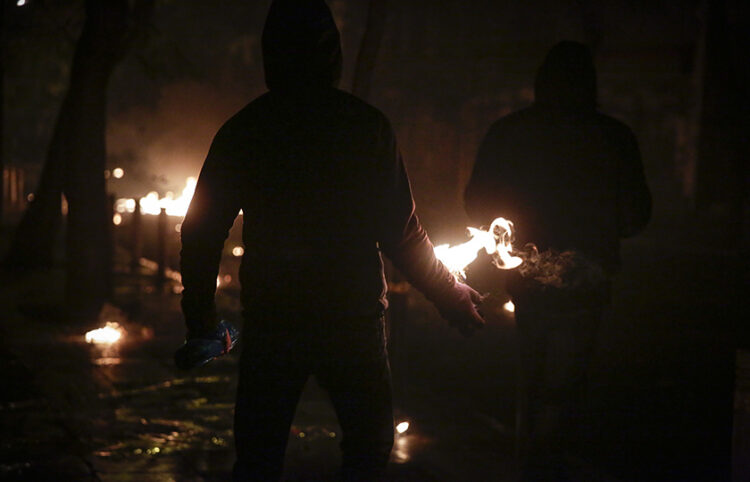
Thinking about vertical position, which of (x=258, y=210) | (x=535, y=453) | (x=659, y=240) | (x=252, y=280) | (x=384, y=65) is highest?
(x=384, y=65)

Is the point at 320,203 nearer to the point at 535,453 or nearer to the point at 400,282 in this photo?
the point at 535,453

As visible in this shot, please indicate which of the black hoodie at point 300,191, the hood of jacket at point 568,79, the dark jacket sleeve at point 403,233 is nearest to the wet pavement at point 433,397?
the hood of jacket at point 568,79

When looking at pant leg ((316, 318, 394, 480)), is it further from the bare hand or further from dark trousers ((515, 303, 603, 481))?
dark trousers ((515, 303, 603, 481))

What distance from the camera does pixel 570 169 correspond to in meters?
4.47

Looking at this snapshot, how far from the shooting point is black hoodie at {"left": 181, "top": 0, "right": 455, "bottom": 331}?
320 centimetres

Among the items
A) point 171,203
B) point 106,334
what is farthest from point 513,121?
point 171,203

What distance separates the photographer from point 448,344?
10.3m

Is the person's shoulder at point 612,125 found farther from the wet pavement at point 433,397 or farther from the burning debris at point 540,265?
the wet pavement at point 433,397

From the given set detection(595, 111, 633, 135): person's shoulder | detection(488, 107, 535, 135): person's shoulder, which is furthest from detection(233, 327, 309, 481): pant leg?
detection(595, 111, 633, 135): person's shoulder

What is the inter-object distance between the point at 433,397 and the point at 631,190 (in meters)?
3.40

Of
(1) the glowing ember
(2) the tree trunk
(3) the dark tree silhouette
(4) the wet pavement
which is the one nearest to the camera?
(4) the wet pavement

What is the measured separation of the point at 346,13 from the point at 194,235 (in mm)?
24020

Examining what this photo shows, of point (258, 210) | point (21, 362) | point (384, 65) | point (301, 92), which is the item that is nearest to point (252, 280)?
point (258, 210)

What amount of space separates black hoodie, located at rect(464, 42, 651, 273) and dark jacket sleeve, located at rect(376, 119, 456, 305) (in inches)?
43.0
